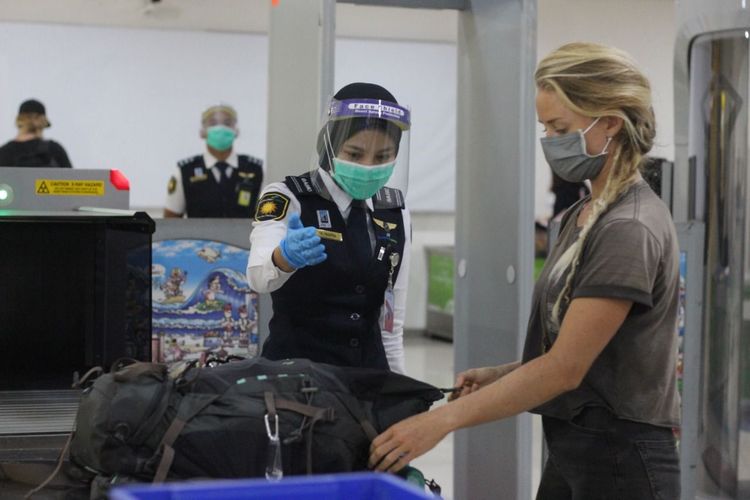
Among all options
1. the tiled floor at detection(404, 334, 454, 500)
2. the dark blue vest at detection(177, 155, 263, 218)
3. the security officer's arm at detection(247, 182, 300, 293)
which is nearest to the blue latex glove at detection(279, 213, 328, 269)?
the security officer's arm at detection(247, 182, 300, 293)

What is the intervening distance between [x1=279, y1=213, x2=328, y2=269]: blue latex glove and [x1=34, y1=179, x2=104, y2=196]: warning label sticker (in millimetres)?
760

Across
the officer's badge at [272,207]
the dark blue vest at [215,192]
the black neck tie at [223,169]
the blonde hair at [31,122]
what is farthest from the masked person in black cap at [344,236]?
the blonde hair at [31,122]

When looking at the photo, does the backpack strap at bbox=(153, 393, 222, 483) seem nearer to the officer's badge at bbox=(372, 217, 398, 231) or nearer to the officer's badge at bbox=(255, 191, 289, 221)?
the officer's badge at bbox=(255, 191, 289, 221)

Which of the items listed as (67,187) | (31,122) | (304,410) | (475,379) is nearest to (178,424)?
(304,410)

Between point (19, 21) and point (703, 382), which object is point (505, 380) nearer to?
point (703, 382)

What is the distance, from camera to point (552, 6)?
9.20m

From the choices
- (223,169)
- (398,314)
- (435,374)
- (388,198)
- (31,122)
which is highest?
(31,122)

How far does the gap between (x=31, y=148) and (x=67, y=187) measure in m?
4.23

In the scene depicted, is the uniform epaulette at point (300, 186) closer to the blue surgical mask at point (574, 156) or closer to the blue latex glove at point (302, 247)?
the blue latex glove at point (302, 247)

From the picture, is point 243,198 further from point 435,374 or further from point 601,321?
point 601,321

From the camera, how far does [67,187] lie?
2.57 meters

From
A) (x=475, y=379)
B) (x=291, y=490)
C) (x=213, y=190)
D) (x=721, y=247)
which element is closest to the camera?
(x=291, y=490)

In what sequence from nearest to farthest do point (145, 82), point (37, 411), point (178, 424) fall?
1. point (178, 424)
2. point (37, 411)
3. point (145, 82)

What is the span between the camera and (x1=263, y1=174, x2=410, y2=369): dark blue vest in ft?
7.40
